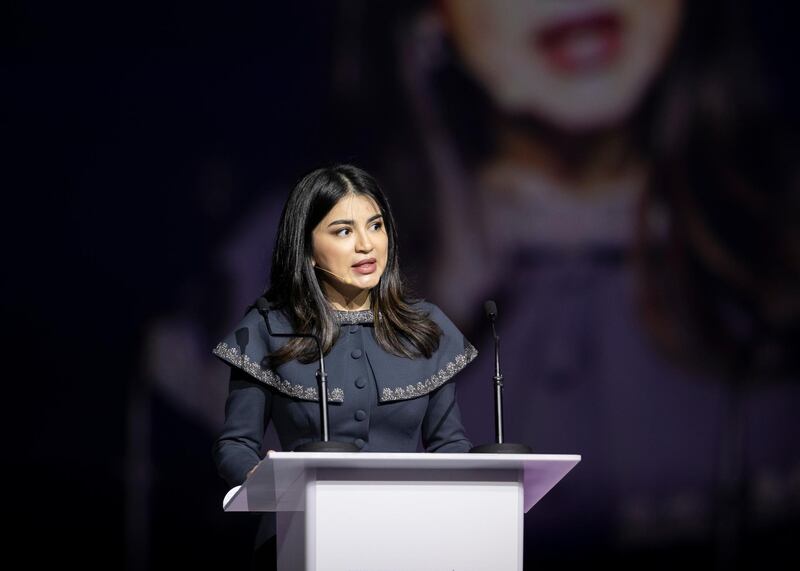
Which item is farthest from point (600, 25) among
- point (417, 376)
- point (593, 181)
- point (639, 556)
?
point (417, 376)

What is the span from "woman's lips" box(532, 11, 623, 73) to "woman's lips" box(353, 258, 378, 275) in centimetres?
233

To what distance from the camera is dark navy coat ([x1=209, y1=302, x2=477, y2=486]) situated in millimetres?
2914

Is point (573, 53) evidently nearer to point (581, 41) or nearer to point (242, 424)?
point (581, 41)

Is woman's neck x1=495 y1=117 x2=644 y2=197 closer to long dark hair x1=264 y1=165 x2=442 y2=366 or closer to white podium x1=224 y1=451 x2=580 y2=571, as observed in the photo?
long dark hair x1=264 y1=165 x2=442 y2=366

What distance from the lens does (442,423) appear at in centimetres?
308

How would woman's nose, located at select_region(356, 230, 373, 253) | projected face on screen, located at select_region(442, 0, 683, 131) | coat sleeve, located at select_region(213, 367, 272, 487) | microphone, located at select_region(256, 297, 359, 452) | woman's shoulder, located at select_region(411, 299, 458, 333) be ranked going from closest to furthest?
microphone, located at select_region(256, 297, 359, 452)
coat sleeve, located at select_region(213, 367, 272, 487)
woman's nose, located at select_region(356, 230, 373, 253)
woman's shoulder, located at select_region(411, 299, 458, 333)
projected face on screen, located at select_region(442, 0, 683, 131)

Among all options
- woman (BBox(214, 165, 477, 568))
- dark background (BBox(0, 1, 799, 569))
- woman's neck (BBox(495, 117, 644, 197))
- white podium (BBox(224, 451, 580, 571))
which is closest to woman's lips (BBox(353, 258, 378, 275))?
woman (BBox(214, 165, 477, 568))

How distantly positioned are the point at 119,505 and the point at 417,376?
207 centimetres

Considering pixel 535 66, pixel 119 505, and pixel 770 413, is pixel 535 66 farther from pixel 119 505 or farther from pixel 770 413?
pixel 119 505

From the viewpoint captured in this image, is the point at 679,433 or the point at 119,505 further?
the point at 679,433

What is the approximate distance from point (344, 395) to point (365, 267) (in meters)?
0.32

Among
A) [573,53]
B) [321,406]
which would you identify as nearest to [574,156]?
[573,53]

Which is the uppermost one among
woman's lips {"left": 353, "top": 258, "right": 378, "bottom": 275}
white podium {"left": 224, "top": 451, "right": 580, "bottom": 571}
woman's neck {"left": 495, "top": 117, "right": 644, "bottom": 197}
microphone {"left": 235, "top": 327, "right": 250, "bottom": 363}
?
woman's neck {"left": 495, "top": 117, "right": 644, "bottom": 197}

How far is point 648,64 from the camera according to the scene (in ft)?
16.8
